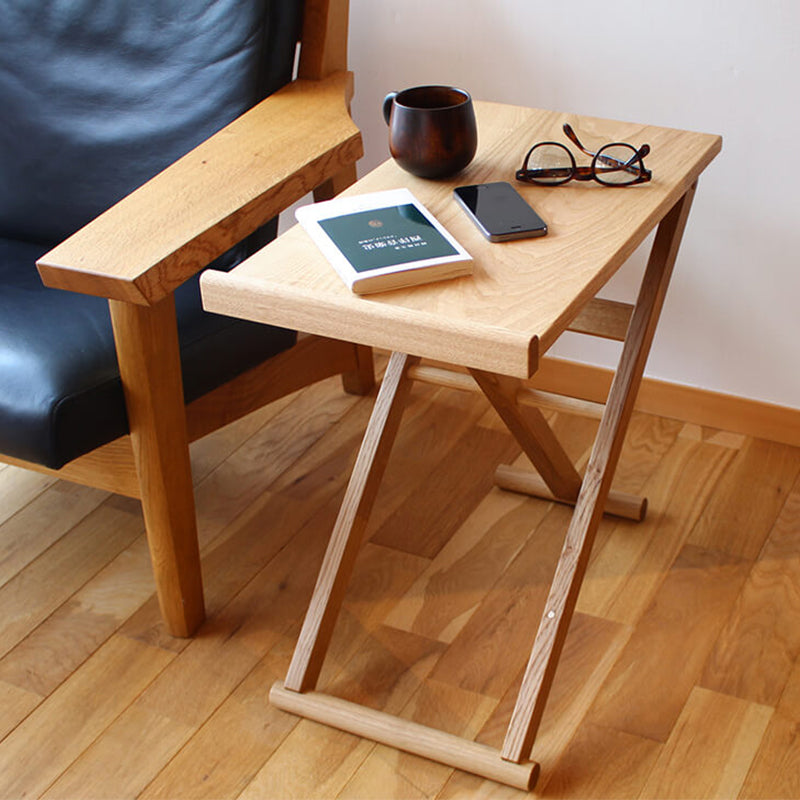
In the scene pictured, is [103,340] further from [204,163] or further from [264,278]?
[264,278]

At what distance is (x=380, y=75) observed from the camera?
2.11 meters

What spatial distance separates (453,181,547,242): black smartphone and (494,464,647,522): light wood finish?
67 cm

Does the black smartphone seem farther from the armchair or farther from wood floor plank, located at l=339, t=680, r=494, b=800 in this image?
wood floor plank, located at l=339, t=680, r=494, b=800

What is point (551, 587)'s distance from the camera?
4.88ft

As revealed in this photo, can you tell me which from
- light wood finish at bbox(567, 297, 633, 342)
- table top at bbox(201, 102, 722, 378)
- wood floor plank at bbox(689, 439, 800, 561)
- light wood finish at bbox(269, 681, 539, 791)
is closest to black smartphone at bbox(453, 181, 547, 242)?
table top at bbox(201, 102, 722, 378)

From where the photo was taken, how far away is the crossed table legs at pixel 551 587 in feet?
4.57

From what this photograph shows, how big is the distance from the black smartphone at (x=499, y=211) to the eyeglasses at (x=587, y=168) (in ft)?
0.17

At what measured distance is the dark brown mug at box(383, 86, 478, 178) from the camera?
132cm

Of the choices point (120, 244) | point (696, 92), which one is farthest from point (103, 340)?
point (696, 92)

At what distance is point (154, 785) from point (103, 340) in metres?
0.57

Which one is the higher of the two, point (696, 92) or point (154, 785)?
point (696, 92)

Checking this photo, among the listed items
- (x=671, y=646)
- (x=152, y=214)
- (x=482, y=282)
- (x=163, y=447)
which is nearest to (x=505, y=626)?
(x=671, y=646)

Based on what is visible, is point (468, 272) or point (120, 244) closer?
point (468, 272)

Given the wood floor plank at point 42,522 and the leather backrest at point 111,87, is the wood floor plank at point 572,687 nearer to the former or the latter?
the wood floor plank at point 42,522
